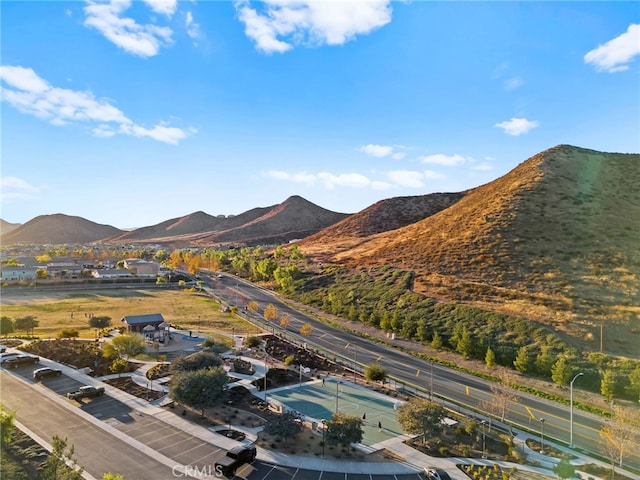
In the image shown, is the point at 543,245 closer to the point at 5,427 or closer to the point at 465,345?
the point at 465,345

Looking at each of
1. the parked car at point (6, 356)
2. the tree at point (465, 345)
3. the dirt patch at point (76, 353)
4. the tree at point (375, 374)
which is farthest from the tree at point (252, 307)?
the tree at point (465, 345)

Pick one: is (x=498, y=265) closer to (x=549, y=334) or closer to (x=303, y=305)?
(x=549, y=334)

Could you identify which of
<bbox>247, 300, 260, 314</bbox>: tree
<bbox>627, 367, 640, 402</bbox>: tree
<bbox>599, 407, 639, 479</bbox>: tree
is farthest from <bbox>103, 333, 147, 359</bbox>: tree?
<bbox>627, 367, 640, 402</bbox>: tree

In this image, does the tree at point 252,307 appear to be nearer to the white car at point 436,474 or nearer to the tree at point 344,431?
the tree at point 344,431

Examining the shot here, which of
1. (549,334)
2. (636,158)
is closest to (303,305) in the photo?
(549,334)

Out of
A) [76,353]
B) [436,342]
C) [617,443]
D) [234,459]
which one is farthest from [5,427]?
[436,342]

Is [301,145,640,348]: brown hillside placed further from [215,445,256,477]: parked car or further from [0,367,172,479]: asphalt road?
[0,367,172,479]: asphalt road
